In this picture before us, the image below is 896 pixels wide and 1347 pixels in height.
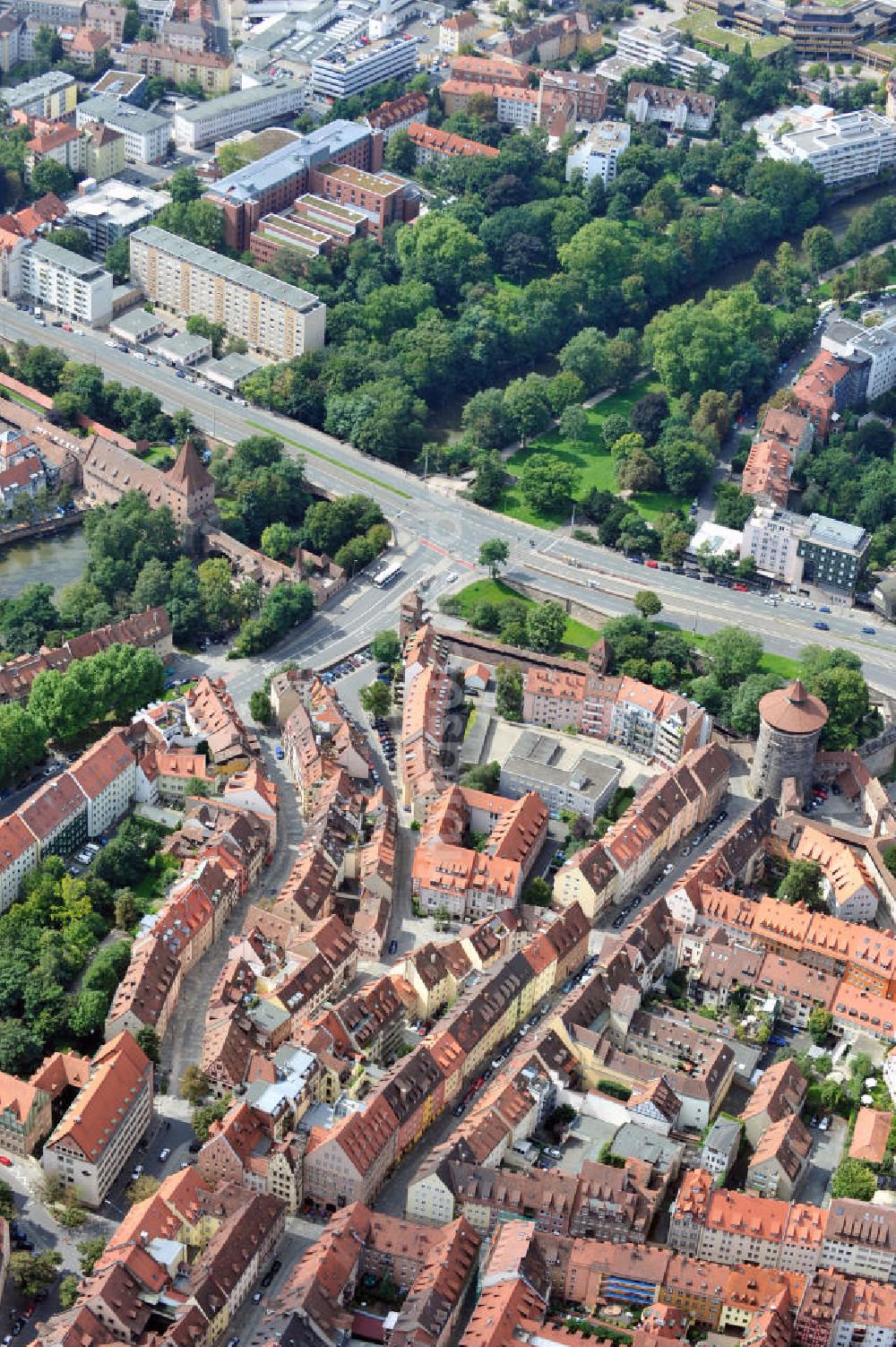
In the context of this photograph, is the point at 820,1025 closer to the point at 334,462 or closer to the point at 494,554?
the point at 494,554

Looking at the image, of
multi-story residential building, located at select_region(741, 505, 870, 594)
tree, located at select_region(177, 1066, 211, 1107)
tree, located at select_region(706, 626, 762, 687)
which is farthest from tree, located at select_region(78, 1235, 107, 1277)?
multi-story residential building, located at select_region(741, 505, 870, 594)

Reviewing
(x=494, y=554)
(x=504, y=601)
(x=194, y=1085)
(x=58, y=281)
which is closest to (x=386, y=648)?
(x=504, y=601)

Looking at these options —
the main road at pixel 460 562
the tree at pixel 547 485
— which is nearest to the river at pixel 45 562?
the main road at pixel 460 562

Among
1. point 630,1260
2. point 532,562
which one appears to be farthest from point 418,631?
point 630,1260

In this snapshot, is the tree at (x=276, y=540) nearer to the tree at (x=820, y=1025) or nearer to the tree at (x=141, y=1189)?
the tree at (x=820, y=1025)

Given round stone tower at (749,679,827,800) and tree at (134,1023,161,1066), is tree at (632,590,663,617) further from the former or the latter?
tree at (134,1023,161,1066)

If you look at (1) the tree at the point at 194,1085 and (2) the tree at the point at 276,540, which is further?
(2) the tree at the point at 276,540

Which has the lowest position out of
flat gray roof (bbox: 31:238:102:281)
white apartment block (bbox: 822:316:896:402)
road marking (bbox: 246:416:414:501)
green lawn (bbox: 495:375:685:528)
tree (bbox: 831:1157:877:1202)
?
green lawn (bbox: 495:375:685:528)
